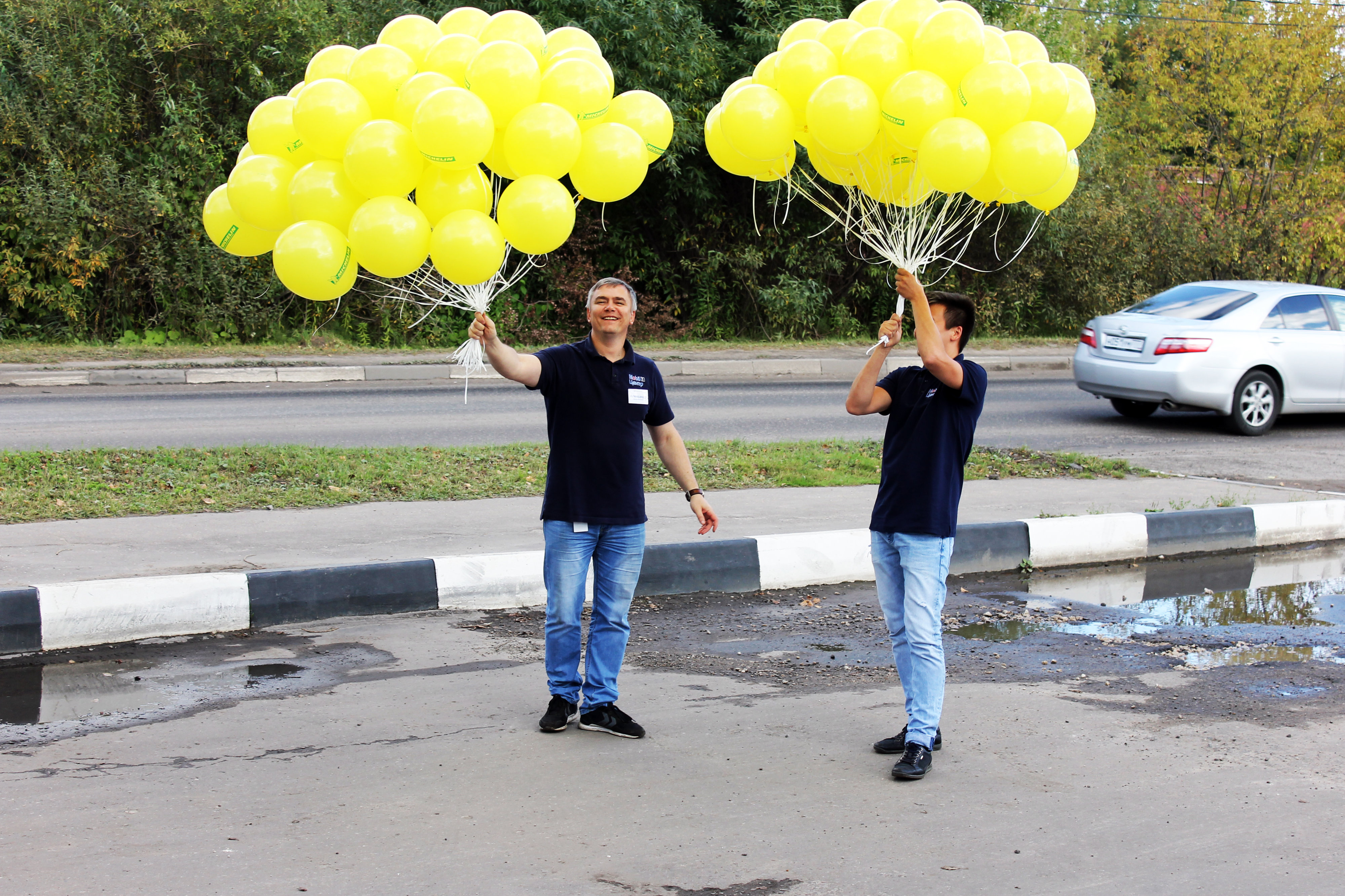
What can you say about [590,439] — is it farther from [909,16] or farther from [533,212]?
[909,16]

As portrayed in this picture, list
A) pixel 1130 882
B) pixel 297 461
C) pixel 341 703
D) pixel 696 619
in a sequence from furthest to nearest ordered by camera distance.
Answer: pixel 297 461
pixel 696 619
pixel 341 703
pixel 1130 882

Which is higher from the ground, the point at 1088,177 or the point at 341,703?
the point at 1088,177

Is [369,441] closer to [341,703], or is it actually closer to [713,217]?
[341,703]

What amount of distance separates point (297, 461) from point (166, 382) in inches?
300

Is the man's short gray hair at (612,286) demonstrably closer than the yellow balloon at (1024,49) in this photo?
Yes

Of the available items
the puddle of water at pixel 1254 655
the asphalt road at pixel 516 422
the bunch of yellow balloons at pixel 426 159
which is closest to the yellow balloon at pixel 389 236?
the bunch of yellow balloons at pixel 426 159

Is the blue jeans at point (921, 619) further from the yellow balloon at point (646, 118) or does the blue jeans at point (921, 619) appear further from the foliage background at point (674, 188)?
the foliage background at point (674, 188)

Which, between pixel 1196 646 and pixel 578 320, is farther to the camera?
pixel 578 320

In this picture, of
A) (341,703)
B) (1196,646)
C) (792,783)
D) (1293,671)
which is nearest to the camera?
(792,783)

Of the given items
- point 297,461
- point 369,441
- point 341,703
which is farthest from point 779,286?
point 341,703

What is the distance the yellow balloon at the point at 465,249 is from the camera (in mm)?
4531

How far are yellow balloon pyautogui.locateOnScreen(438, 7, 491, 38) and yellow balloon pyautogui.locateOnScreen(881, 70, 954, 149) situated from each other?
5.61 feet

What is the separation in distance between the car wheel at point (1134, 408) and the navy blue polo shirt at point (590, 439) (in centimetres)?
1022

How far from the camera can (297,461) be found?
9.02m
